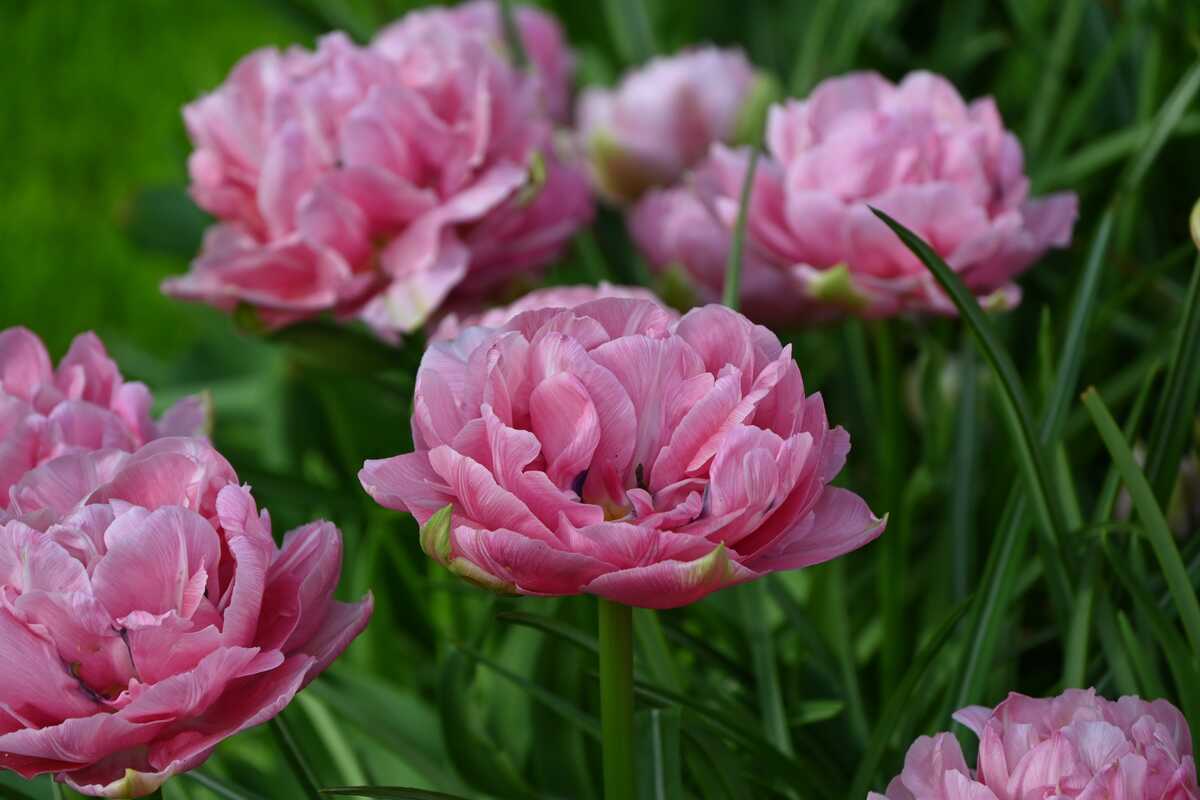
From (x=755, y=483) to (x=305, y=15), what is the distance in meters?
0.77

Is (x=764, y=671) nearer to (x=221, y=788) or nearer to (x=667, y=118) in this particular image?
(x=221, y=788)

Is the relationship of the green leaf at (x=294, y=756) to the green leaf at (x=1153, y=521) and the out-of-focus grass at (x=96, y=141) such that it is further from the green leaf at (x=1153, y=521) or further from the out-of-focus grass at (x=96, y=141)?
the out-of-focus grass at (x=96, y=141)

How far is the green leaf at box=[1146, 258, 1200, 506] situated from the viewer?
49cm

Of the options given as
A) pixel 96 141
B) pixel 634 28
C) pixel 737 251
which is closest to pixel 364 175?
pixel 737 251

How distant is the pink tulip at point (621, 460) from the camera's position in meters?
0.34

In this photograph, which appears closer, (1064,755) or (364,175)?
(1064,755)

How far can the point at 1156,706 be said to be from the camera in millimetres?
370

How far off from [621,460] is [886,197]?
26cm

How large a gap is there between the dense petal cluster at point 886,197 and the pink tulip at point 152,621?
289 millimetres

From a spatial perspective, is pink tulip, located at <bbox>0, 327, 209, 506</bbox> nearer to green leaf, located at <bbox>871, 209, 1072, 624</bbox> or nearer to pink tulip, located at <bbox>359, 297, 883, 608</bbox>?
pink tulip, located at <bbox>359, 297, 883, 608</bbox>

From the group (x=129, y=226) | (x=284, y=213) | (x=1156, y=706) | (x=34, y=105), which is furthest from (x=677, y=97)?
(x=34, y=105)

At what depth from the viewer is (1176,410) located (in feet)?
1.65

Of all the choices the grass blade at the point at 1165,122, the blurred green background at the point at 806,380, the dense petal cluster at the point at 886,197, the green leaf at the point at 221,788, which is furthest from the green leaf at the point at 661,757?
the grass blade at the point at 1165,122

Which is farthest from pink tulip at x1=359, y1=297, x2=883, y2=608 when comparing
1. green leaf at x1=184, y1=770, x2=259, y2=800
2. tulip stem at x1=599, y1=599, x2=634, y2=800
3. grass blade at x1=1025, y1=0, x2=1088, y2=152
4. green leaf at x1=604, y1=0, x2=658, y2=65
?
green leaf at x1=604, y1=0, x2=658, y2=65
